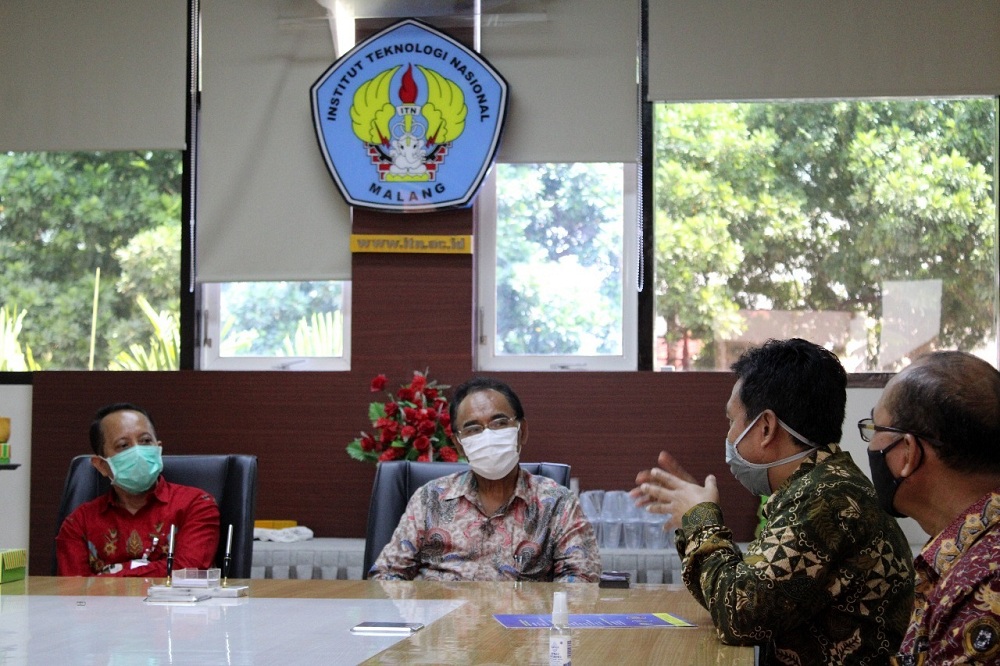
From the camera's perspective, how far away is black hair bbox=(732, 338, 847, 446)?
213cm

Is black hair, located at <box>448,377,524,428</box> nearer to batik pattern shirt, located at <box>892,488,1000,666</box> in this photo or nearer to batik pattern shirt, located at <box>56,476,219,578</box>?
batik pattern shirt, located at <box>56,476,219,578</box>

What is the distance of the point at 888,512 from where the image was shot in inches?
74.5

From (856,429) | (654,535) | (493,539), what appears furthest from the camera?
(856,429)

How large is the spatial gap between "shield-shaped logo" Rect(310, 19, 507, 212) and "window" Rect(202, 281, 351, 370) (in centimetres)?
49

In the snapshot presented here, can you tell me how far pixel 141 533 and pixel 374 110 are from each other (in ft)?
6.79

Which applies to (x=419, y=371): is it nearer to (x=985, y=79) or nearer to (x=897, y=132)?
(x=897, y=132)

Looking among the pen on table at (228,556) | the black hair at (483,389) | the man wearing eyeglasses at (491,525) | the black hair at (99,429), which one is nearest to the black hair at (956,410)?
the man wearing eyeglasses at (491,525)

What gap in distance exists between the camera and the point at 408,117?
15.4ft

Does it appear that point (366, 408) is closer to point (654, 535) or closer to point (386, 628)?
point (654, 535)

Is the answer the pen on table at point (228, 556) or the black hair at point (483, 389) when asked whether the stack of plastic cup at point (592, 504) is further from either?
the pen on table at point (228, 556)

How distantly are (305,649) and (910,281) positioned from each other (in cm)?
342

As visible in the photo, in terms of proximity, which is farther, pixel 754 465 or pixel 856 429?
pixel 856 429

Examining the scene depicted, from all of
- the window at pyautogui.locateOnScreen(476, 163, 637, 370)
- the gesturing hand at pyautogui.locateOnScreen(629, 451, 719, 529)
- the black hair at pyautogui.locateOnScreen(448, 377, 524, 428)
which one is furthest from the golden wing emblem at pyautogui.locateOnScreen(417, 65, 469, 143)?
the gesturing hand at pyautogui.locateOnScreen(629, 451, 719, 529)

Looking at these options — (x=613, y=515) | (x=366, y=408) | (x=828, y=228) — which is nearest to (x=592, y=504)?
(x=613, y=515)
